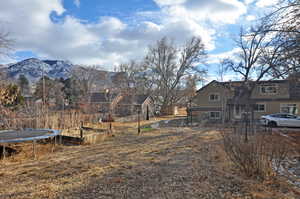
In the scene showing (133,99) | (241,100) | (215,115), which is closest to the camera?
(241,100)

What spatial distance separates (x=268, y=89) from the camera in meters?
21.8

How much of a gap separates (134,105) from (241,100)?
14.3 metres

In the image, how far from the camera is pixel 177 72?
1387 inches

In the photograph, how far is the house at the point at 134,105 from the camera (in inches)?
989

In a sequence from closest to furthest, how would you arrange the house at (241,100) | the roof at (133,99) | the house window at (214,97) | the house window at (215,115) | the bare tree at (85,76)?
the house at (241,100)
the house window at (215,115)
the house window at (214,97)
the roof at (133,99)
the bare tree at (85,76)

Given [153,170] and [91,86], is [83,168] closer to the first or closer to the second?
[153,170]

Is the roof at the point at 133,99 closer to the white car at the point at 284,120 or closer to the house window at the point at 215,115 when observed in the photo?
the house window at the point at 215,115

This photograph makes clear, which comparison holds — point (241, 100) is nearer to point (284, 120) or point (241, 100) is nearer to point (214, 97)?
point (214, 97)

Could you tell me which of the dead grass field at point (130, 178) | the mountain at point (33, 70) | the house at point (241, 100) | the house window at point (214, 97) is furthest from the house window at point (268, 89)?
the mountain at point (33, 70)

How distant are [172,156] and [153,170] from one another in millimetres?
1782

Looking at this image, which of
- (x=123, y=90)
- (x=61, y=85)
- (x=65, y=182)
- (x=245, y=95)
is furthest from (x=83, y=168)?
(x=61, y=85)

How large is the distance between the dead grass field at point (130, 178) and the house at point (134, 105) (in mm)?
17077

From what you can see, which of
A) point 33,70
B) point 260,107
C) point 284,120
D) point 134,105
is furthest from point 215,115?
point 33,70

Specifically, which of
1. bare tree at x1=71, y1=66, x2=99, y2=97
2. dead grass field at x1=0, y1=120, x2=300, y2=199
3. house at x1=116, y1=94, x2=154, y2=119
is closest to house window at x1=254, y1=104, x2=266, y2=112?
house at x1=116, y1=94, x2=154, y2=119
